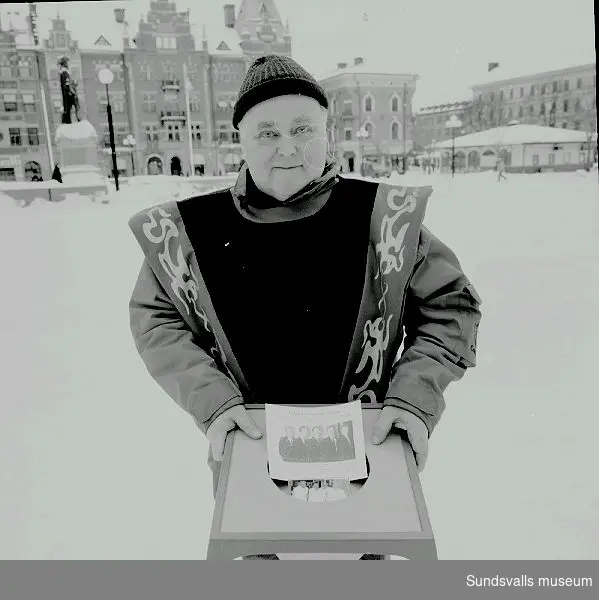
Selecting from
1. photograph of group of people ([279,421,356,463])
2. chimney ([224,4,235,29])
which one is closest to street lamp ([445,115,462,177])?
chimney ([224,4,235,29])

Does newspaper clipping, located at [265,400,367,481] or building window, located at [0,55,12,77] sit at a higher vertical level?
building window, located at [0,55,12,77]

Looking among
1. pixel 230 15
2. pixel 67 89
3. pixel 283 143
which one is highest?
pixel 230 15

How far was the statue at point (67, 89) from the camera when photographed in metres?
1.54

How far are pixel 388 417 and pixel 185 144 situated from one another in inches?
40.7

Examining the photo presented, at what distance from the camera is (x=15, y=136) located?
1554 mm

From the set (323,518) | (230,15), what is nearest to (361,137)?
(230,15)

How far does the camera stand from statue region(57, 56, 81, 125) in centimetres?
154

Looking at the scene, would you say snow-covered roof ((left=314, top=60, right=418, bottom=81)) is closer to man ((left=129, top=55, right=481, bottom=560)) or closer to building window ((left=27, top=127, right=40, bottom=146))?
man ((left=129, top=55, right=481, bottom=560))

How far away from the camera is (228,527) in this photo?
0.80m

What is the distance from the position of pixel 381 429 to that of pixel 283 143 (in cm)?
52

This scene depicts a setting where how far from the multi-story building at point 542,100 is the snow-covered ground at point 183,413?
0.16 metres

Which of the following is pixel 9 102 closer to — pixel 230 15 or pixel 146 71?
pixel 146 71

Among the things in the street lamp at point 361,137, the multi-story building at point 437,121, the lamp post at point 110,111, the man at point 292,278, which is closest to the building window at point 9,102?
the lamp post at point 110,111
